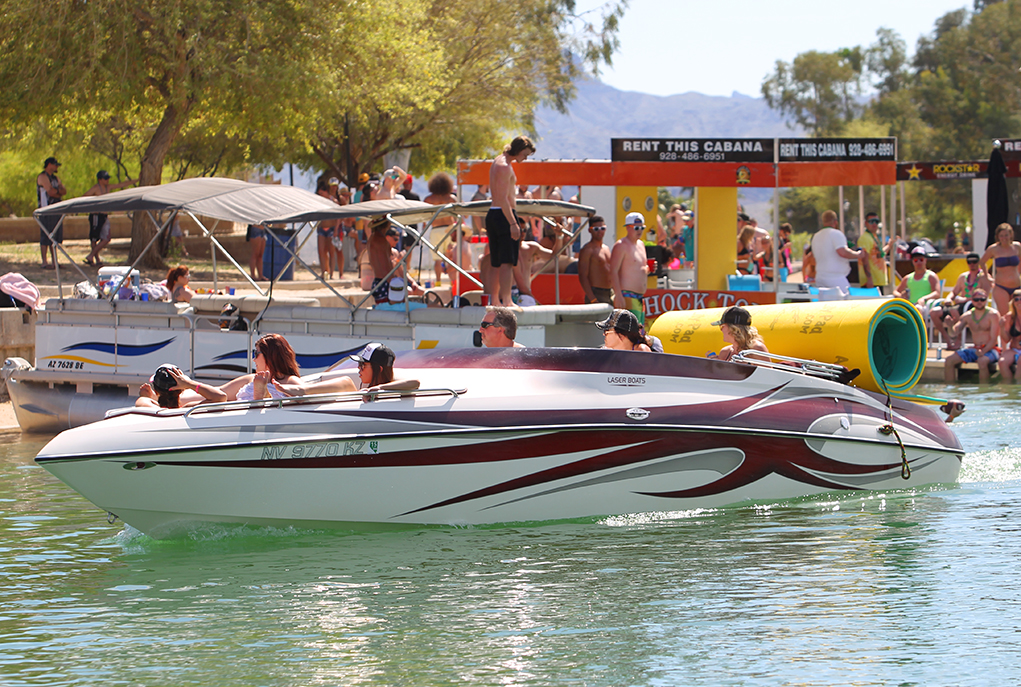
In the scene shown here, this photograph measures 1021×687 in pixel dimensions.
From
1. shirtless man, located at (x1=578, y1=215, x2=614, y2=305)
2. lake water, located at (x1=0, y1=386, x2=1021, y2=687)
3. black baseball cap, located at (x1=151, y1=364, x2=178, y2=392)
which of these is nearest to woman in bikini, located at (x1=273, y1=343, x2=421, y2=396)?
black baseball cap, located at (x1=151, y1=364, x2=178, y2=392)

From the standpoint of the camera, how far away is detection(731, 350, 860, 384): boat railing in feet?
27.3

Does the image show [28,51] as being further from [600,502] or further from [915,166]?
[915,166]

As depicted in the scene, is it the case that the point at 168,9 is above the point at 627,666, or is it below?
above

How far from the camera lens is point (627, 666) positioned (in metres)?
5.14

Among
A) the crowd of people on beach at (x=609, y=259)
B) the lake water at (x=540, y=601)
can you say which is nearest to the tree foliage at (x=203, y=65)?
the crowd of people on beach at (x=609, y=259)

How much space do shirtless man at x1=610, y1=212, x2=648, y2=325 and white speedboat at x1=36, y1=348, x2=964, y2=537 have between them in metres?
5.83

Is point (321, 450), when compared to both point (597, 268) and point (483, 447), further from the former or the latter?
point (597, 268)

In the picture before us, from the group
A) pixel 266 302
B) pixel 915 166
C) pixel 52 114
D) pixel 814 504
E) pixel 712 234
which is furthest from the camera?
pixel 915 166

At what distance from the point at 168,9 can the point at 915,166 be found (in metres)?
15.7

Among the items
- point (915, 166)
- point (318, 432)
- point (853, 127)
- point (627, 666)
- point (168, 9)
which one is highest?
point (853, 127)

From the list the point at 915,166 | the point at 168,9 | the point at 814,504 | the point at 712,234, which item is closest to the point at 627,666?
the point at 814,504

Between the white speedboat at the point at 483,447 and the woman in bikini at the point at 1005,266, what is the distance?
8.90 metres

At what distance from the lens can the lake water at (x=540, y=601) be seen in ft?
16.9

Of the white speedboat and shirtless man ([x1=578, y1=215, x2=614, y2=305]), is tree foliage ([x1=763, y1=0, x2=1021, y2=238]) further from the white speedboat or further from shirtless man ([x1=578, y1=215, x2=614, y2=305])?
the white speedboat
